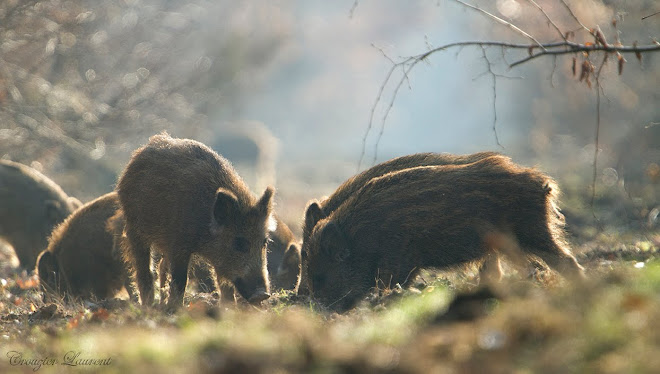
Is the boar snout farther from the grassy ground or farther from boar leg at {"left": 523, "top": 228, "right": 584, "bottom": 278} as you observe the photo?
boar leg at {"left": 523, "top": 228, "right": 584, "bottom": 278}

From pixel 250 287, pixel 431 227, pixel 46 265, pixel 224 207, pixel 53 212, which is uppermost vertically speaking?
pixel 431 227

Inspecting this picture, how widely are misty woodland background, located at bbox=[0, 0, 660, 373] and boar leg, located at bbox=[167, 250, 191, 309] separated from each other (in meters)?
0.60

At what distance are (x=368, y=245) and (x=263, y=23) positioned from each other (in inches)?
1236

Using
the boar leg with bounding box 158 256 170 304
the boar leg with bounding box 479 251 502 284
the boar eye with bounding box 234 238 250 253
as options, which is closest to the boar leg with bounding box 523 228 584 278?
the boar leg with bounding box 479 251 502 284

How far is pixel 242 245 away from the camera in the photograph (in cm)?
756

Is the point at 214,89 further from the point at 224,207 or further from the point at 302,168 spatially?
the point at 224,207

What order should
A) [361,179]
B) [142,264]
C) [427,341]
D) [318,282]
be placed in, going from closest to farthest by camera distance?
1. [427,341]
2. [318,282]
3. [142,264]
4. [361,179]

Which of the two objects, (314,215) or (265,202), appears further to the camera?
(314,215)

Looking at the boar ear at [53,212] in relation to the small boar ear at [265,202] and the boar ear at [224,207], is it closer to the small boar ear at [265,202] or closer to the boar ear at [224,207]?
the boar ear at [224,207]

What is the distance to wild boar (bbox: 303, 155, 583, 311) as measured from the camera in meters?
6.61

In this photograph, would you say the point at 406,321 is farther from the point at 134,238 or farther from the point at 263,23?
the point at 263,23

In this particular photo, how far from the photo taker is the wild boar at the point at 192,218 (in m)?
7.41

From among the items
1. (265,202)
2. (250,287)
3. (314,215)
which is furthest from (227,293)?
(314,215)

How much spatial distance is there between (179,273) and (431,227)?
2.56 meters
